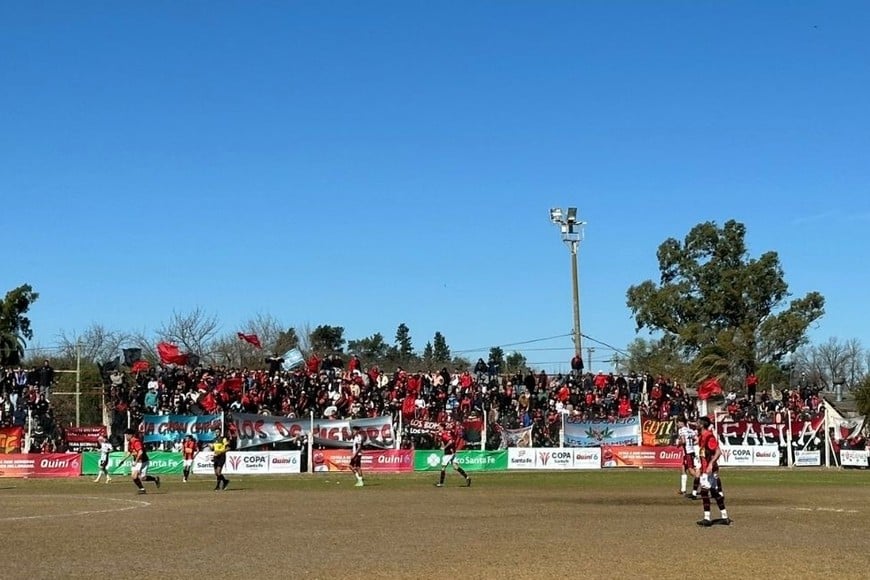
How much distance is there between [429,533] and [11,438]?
3292 centimetres

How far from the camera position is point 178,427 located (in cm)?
5109

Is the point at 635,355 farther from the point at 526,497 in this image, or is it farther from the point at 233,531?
the point at 233,531

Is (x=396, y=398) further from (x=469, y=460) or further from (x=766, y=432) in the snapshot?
(x=766, y=432)

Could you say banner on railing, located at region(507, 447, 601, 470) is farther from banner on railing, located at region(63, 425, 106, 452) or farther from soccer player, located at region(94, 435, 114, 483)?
banner on railing, located at region(63, 425, 106, 452)

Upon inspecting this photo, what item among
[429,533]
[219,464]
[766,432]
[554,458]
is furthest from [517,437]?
[429,533]

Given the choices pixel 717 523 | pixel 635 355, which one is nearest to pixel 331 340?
pixel 635 355

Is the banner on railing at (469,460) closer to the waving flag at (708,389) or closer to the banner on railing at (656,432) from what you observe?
the banner on railing at (656,432)

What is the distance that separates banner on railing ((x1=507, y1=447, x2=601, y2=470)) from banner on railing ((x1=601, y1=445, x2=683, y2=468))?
28.8 inches

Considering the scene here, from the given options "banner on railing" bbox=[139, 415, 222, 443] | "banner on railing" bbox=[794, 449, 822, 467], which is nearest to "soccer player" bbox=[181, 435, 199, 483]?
"banner on railing" bbox=[139, 415, 222, 443]

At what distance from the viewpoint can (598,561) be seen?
1789 cm

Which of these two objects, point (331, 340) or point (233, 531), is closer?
point (233, 531)

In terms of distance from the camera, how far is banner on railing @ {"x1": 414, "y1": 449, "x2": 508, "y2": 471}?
5266 centimetres

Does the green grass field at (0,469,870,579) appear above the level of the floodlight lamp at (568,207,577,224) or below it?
below

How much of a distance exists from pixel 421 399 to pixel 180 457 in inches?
518
